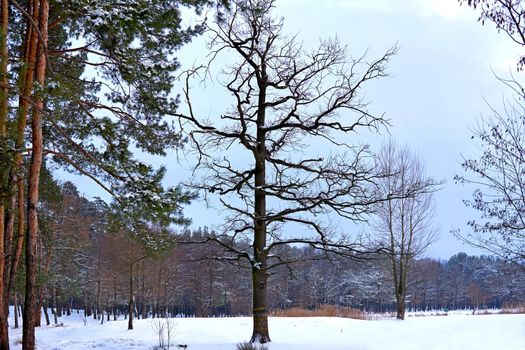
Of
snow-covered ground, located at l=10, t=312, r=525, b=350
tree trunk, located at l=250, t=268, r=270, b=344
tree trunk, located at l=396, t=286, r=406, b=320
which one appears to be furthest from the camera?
tree trunk, located at l=396, t=286, r=406, b=320

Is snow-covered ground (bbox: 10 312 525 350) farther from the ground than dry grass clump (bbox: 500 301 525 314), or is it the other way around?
snow-covered ground (bbox: 10 312 525 350)

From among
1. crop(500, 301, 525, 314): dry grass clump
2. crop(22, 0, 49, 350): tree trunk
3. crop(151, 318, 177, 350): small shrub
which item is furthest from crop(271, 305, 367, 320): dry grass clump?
crop(22, 0, 49, 350): tree trunk

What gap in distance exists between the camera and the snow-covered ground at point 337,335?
11555 mm

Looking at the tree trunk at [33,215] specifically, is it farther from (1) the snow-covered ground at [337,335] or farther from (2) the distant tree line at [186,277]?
(1) the snow-covered ground at [337,335]

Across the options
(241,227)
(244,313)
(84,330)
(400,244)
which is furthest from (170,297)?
(241,227)

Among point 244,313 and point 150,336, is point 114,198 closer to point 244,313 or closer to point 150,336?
point 150,336

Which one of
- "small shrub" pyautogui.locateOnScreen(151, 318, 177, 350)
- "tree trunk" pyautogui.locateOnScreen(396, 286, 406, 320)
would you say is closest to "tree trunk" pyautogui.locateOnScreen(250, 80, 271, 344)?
"small shrub" pyautogui.locateOnScreen(151, 318, 177, 350)

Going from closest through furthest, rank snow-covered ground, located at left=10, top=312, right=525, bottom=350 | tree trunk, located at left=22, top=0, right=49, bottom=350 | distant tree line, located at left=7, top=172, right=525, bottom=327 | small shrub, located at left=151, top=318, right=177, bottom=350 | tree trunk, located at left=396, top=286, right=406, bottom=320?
1. tree trunk, located at left=22, top=0, right=49, bottom=350
2. snow-covered ground, located at left=10, top=312, right=525, bottom=350
3. small shrub, located at left=151, top=318, right=177, bottom=350
4. distant tree line, located at left=7, top=172, right=525, bottom=327
5. tree trunk, located at left=396, top=286, right=406, bottom=320

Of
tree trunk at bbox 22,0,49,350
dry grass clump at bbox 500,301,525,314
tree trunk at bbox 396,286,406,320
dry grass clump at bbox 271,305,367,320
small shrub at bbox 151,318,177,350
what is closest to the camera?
tree trunk at bbox 22,0,49,350

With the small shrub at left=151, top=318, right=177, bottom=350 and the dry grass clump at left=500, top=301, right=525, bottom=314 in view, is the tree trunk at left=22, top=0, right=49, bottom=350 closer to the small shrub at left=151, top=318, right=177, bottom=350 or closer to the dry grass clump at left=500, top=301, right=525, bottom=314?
the small shrub at left=151, top=318, right=177, bottom=350

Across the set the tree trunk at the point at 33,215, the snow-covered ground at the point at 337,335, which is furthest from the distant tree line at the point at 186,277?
the snow-covered ground at the point at 337,335

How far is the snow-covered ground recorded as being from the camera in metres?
11.6

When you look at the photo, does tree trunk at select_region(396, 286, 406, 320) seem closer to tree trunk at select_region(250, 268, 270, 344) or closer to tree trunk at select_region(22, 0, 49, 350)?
tree trunk at select_region(250, 268, 270, 344)

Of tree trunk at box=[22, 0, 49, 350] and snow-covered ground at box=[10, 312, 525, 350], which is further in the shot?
snow-covered ground at box=[10, 312, 525, 350]
